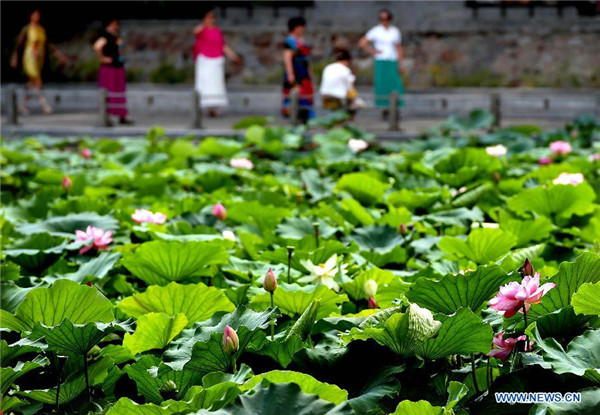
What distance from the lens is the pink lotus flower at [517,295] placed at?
4.51ft

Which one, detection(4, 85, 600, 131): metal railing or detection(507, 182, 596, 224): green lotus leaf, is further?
detection(4, 85, 600, 131): metal railing

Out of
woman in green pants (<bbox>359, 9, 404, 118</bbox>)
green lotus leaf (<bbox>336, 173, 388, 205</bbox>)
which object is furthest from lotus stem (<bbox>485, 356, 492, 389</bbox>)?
woman in green pants (<bbox>359, 9, 404, 118</bbox>)

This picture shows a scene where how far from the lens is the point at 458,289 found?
1.49 metres

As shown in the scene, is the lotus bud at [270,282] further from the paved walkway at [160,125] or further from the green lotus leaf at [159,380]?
the paved walkway at [160,125]

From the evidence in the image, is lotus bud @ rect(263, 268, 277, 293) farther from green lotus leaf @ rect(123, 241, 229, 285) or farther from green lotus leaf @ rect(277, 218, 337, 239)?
green lotus leaf @ rect(277, 218, 337, 239)

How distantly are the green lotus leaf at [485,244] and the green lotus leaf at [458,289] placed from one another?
0.62 m

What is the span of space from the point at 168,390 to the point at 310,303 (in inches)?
16.9

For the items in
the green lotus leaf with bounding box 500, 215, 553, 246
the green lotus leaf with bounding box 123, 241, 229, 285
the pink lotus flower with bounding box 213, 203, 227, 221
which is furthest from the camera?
the pink lotus flower with bounding box 213, 203, 227, 221

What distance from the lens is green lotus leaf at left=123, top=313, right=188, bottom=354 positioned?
157 centimetres

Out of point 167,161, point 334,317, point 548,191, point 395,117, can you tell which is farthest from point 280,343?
point 395,117

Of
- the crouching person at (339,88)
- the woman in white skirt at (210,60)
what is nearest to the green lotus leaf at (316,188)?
the crouching person at (339,88)

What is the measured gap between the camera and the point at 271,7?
54.6 feet

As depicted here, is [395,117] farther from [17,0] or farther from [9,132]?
[17,0]

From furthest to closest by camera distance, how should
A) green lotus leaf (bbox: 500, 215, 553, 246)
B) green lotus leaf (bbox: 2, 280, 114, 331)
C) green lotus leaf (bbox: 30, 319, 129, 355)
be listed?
green lotus leaf (bbox: 500, 215, 553, 246) → green lotus leaf (bbox: 2, 280, 114, 331) → green lotus leaf (bbox: 30, 319, 129, 355)
